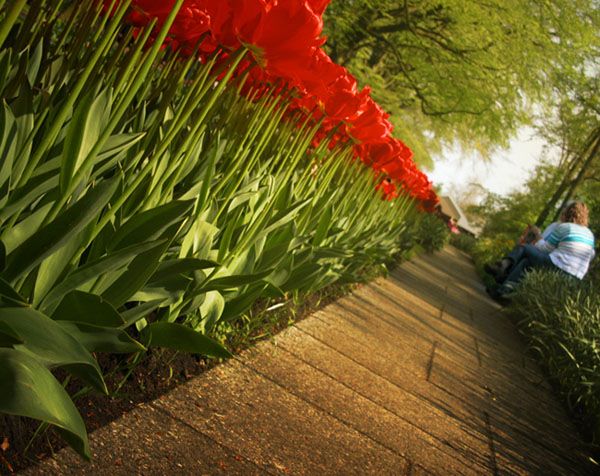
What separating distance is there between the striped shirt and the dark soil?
704 cm

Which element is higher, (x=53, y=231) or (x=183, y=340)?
(x=53, y=231)

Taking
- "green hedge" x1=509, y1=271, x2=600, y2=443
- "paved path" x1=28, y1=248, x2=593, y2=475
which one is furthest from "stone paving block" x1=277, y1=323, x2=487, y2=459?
"green hedge" x1=509, y1=271, x2=600, y2=443

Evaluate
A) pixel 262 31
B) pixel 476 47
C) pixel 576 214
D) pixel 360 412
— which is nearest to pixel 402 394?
pixel 360 412

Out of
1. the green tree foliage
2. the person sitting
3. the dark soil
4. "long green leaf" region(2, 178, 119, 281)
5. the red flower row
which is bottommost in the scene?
the dark soil

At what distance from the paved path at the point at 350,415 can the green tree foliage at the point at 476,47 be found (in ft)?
17.1

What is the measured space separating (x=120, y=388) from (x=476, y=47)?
28.7 feet

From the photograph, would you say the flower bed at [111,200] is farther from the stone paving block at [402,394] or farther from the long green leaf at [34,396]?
the stone paving block at [402,394]

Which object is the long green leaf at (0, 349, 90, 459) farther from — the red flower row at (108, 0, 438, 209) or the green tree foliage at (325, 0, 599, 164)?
the green tree foliage at (325, 0, 599, 164)

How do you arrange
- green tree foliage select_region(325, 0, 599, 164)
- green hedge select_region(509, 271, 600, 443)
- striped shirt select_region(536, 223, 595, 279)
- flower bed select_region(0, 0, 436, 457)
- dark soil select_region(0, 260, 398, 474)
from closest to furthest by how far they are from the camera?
flower bed select_region(0, 0, 436, 457) → dark soil select_region(0, 260, 398, 474) → green hedge select_region(509, 271, 600, 443) → green tree foliage select_region(325, 0, 599, 164) → striped shirt select_region(536, 223, 595, 279)

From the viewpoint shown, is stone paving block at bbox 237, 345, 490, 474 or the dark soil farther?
stone paving block at bbox 237, 345, 490, 474

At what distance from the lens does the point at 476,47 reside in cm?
894

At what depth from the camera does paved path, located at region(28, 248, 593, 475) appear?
1.41 m

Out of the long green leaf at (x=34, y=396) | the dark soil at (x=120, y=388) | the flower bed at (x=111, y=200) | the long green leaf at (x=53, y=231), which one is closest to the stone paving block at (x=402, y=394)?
the dark soil at (x=120, y=388)

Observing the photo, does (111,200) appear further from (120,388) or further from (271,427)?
(271,427)
